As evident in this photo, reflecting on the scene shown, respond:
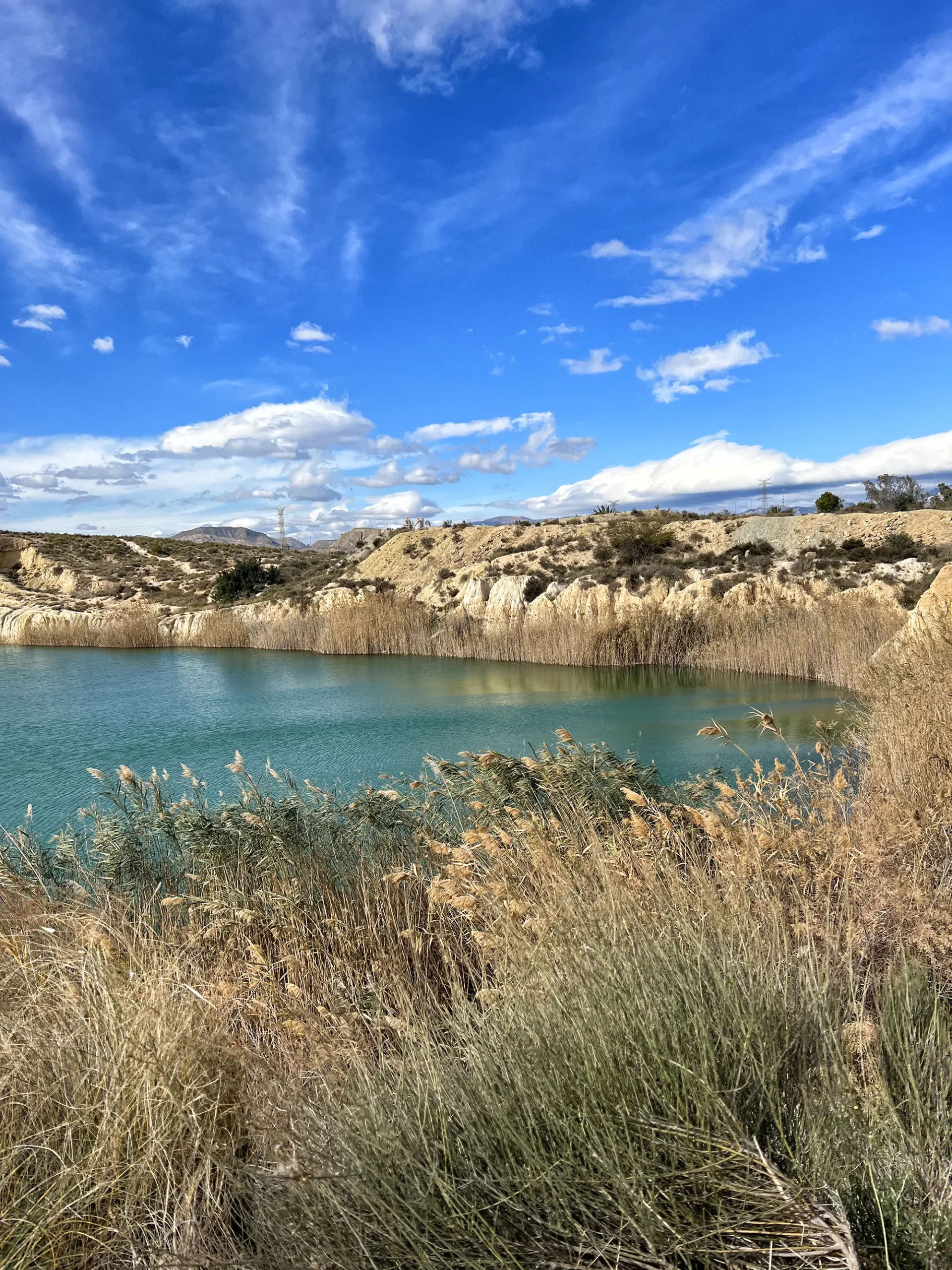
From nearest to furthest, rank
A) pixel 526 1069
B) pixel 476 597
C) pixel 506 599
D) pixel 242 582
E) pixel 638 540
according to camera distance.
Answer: pixel 526 1069, pixel 506 599, pixel 476 597, pixel 638 540, pixel 242 582


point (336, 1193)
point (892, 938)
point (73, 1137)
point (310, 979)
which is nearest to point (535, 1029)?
point (336, 1193)

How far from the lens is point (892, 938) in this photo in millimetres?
3914

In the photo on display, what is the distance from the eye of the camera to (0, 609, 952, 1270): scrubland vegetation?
209 centimetres

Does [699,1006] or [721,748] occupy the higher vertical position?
[699,1006]

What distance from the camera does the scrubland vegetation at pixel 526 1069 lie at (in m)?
2.09

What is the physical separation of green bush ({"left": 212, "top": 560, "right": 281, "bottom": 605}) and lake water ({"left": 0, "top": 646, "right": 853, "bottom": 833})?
13745 mm

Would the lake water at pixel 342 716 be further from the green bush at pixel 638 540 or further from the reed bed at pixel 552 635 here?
the green bush at pixel 638 540

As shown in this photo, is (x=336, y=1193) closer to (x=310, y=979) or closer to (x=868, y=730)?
(x=310, y=979)

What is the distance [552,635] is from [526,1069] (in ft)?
85.4

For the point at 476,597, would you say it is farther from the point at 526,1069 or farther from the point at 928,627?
the point at 526,1069

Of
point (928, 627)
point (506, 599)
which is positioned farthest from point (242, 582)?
point (928, 627)

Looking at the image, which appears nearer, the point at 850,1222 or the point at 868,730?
the point at 850,1222

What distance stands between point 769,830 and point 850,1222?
306cm

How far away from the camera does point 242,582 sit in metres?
45.5
